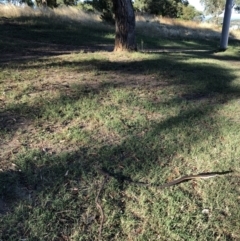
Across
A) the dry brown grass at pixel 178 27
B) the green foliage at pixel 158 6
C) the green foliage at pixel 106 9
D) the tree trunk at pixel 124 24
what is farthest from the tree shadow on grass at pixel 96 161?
the green foliage at pixel 158 6

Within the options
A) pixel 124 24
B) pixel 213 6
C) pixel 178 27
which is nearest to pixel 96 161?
pixel 124 24

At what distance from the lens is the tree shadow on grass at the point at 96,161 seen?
2.05 m

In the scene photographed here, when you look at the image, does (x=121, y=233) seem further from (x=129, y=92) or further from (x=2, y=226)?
(x=129, y=92)

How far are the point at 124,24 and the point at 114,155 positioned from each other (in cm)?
496

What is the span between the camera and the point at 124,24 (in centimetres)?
713

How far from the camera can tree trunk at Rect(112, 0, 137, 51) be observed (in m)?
6.98

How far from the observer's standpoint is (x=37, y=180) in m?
2.39

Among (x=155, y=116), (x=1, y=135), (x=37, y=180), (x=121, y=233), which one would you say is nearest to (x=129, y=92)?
(x=155, y=116)

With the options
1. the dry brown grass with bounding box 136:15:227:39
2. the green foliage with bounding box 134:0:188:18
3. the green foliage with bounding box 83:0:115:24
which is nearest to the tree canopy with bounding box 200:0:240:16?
the green foliage with bounding box 134:0:188:18

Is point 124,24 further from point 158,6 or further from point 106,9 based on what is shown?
point 158,6

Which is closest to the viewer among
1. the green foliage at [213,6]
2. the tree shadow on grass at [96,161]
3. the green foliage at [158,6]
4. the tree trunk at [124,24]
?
the tree shadow on grass at [96,161]

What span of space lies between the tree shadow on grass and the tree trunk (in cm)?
282

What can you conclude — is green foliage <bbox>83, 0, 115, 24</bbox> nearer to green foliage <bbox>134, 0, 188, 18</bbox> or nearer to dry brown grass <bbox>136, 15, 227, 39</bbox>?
dry brown grass <bbox>136, 15, 227, 39</bbox>

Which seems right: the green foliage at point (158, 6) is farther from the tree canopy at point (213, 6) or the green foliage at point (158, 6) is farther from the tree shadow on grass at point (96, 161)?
the tree shadow on grass at point (96, 161)
